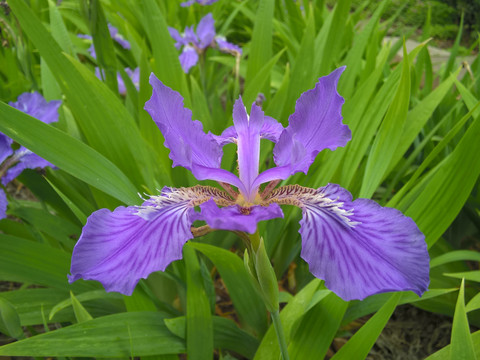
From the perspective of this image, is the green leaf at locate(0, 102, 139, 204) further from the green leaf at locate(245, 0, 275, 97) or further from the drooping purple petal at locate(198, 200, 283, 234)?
the green leaf at locate(245, 0, 275, 97)

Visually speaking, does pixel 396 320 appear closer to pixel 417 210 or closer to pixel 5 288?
pixel 417 210

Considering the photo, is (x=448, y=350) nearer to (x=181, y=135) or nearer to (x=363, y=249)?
(x=363, y=249)

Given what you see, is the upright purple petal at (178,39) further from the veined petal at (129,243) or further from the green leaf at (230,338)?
the veined petal at (129,243)

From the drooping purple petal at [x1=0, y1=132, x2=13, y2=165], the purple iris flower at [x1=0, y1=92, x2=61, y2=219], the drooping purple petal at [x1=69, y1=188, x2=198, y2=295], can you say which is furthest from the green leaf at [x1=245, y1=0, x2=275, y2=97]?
the drooping purple petal at [x1=69, y1=188, x2=198, y2=295]

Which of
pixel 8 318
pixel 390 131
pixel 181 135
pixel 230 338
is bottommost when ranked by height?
pixel 230 338

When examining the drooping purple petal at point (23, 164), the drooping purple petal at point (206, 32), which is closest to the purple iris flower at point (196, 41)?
the drooping purple petal at point (206, 32)

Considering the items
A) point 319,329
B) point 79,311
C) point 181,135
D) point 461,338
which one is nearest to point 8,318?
point 79,311
